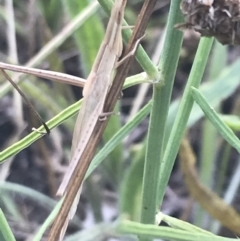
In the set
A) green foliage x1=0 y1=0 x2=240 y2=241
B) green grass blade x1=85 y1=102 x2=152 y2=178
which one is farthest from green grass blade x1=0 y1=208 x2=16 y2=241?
green grass blade x1=85 y1=102 x2=152 y2=178

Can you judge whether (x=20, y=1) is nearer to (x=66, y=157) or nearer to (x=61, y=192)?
(x=66, y=157)

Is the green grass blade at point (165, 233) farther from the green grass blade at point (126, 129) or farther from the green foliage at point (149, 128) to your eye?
the green grass blade at point (126, 129)

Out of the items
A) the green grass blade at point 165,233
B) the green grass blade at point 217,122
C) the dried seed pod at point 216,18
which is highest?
the dried seed pod at point 216,18

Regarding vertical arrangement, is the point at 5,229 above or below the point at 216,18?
below

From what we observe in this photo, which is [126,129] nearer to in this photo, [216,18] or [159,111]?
[159,111]

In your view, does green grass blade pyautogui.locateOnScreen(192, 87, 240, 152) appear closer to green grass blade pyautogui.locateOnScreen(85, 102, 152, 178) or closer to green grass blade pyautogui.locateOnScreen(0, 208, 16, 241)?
green grass blade pyautogui.locateOnScreen(85, 102, 152, 178)

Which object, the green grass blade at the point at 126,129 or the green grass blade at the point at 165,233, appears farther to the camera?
the green grass blade at the point at 126,129

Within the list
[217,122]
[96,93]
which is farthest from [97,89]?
[217,122]

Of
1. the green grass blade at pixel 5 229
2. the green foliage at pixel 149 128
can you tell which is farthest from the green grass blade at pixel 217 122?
the green grass blade at pixel 5 229

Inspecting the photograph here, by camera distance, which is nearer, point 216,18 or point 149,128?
point 216,18
